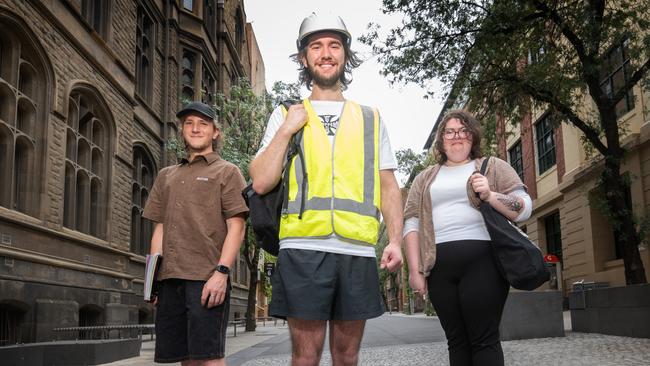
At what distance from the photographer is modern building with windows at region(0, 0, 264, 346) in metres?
11.7

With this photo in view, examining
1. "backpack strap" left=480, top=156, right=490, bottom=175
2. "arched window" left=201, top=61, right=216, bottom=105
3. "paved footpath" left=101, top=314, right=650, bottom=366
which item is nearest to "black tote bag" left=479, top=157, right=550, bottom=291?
"backpack strap" left=480, top=156, right=490, bottom=175

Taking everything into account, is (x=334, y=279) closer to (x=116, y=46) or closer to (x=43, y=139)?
(x=43, y=139)

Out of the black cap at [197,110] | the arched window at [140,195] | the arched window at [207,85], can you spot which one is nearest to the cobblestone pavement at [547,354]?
the black cap at [197,110]

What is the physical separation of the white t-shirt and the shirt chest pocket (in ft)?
2.98

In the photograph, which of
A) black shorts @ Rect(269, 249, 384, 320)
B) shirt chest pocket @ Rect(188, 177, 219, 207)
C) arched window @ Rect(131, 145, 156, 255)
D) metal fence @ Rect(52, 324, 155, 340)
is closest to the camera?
black shorts @ Rect(269, 249, 384, 320)

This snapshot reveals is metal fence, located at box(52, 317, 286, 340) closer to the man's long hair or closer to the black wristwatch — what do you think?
the black wristwatch

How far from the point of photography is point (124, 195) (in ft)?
60.2

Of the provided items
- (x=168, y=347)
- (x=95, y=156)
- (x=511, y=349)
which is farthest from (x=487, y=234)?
(x=95, y=156)

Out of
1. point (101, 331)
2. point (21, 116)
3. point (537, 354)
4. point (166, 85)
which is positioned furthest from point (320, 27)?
point (166, 85)

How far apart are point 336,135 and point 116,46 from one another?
53.3 feet

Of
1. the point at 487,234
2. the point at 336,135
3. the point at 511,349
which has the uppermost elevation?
the point at 336,135

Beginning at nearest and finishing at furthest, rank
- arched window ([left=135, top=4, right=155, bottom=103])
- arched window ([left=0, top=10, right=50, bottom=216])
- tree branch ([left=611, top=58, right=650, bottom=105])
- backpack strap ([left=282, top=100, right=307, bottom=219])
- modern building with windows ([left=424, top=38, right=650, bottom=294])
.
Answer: backpack strap ([left=282, top=100, right=307, bottom=219]) < arched window ([left=0, top=10, right=50, bottom=216]) < tree branch ([left=611, top=58, right=650, bottom=105]) < modern building with windows ([left=424, top=38, right=650, bottom=294]) < arched window ([left=135, top=4, right=155, bottom=103])

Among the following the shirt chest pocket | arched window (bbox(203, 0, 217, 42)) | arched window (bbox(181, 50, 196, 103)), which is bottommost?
the shirt chest pocket

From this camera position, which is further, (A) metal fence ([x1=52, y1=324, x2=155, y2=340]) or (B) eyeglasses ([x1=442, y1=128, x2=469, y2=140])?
(A) metal fence ([x1=52, y1=324, x2=155, y2=340])
